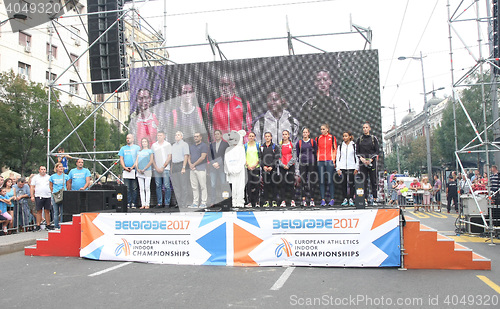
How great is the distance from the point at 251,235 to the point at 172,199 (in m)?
3.77

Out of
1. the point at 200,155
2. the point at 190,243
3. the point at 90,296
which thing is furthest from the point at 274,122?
the point at 90,296

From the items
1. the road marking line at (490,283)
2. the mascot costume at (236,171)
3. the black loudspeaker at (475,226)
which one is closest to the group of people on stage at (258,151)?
the mascot costume at (236,171)

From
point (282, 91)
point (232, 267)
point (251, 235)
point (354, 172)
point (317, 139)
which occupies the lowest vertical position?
point (232, 267)

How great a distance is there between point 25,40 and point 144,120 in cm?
2732

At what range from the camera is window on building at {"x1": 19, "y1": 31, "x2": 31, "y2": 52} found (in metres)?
32.0

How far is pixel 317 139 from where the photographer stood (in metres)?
9.73

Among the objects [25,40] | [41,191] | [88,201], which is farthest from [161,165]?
[25,40]

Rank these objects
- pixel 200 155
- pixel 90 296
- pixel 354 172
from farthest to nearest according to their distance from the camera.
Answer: pixel 200 155 → pixel 354 172 → pixel 90 296

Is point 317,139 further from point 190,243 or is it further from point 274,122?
point 190,243

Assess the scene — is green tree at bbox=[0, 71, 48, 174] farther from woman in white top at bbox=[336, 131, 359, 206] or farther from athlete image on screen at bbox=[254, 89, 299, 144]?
woman in white top at bbox=[336, 131, 359, 206]

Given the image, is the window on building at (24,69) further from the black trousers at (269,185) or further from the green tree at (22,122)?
the black trousers at (269,185)

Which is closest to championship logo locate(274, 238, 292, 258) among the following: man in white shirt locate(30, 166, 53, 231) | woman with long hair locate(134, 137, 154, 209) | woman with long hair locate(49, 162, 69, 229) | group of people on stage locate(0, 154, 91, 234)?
woman with long hair locate(134, 137, 154, 209)

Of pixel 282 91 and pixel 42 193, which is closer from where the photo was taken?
pixel 282 91

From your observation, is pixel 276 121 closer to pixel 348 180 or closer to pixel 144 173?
pixel 348 180
